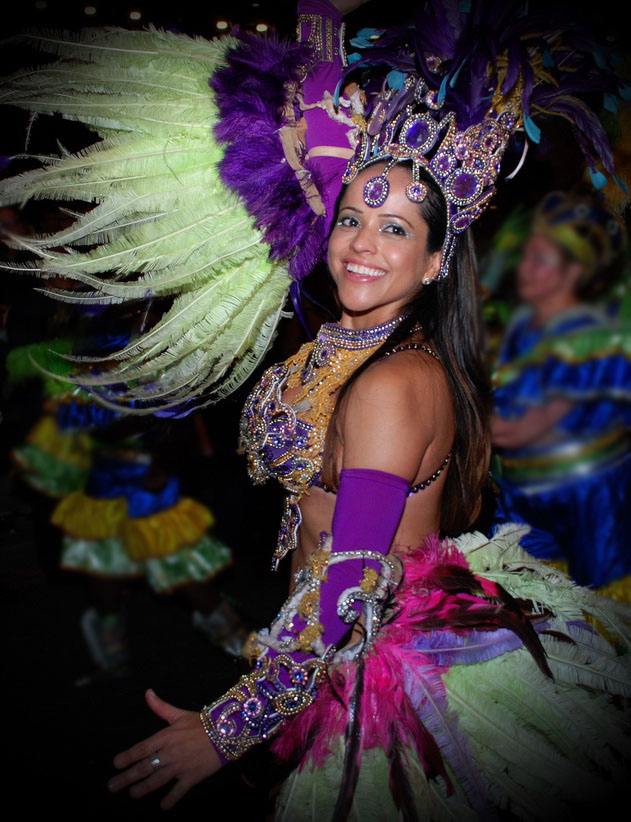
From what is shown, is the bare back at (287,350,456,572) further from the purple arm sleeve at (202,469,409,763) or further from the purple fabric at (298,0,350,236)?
the purple fabric at (298,0,350,236)

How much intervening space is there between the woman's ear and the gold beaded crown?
0.11 metres

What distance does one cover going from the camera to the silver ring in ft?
4.44

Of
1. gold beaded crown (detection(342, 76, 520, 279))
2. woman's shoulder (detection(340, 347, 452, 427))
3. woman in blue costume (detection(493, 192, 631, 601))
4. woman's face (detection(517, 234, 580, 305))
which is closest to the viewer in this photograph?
woman's shoulder (detection(340, 347, 452, 427))

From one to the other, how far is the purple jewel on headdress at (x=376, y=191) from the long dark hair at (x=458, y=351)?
0.11m

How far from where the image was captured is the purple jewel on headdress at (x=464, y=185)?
173cm

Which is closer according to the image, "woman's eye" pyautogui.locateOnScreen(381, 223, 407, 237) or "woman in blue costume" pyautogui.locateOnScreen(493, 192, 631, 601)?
"woman's eye" pyautogui.locateOnScreen(381, 223, 407, 237)

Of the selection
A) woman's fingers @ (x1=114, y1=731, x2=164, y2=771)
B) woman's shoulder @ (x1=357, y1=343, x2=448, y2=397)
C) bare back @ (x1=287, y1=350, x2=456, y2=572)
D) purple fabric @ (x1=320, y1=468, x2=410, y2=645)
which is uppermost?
woman's shoulder @ (x1=357, y1=343, x2=448, y2=397)

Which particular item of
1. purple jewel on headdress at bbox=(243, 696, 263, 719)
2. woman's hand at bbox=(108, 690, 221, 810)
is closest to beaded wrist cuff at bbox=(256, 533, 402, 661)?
purple jewel on headdress at bbox=(243, 696, 263, 719)

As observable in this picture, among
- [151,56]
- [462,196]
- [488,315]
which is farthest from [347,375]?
[151,56]

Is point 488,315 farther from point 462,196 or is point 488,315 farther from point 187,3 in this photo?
point 187,3

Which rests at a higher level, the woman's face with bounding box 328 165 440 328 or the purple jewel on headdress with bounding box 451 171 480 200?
the purple jewel on headdress with bounding box 451 171 480 200

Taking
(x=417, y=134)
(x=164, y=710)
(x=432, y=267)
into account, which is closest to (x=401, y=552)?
(x=164, y=710)

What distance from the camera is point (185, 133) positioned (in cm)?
186

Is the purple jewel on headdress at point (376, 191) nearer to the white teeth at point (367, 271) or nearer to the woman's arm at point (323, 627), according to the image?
the white teeth at point (367, 271)
